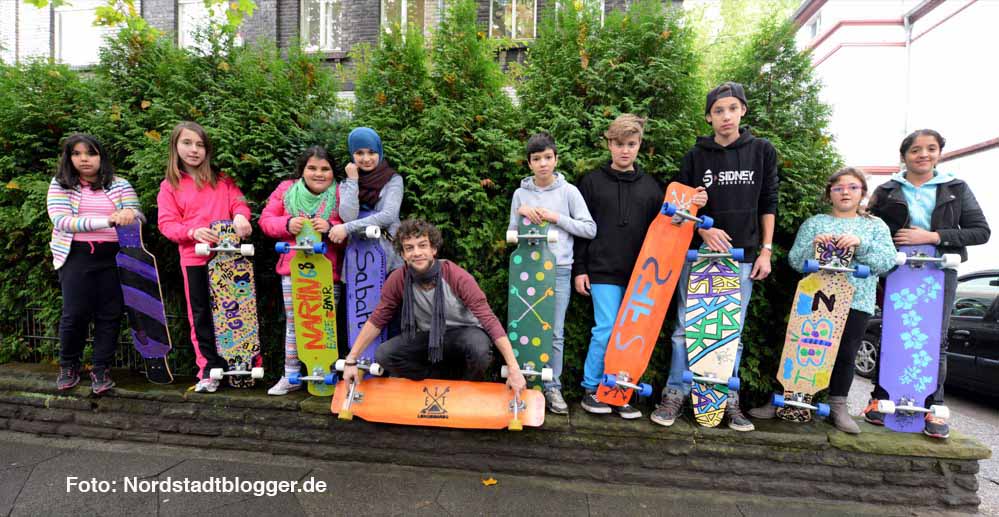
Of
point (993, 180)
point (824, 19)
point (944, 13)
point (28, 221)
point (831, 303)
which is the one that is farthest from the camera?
point (824, 19)

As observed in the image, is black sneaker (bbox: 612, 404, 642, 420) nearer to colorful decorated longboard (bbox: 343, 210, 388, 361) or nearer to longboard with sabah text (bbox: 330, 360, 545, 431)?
longboard with sabah text (bbox: 330, 360, 545, 431)

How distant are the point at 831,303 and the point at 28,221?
18.1 ft

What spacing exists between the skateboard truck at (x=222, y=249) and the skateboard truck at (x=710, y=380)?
9.10 feet

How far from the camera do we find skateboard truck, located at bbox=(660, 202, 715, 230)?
2.60 metres

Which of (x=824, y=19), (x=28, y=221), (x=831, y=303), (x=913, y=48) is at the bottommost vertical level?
(x=831, y=303)

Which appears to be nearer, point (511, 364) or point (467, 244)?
point (511, 364)

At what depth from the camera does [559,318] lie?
9.40ft

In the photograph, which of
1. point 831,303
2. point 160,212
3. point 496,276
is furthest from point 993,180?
point 160,212

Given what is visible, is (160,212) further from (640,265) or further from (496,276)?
(640,265)

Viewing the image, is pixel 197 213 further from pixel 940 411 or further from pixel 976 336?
pixel 976 336

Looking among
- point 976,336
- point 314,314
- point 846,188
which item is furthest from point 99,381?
point 976,336

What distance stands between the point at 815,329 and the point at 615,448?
1.38 meters

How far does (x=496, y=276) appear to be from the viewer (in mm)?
3078

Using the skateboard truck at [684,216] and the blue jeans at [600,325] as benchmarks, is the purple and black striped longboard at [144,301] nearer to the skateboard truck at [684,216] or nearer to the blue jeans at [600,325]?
the blue jeans at [600,325]
